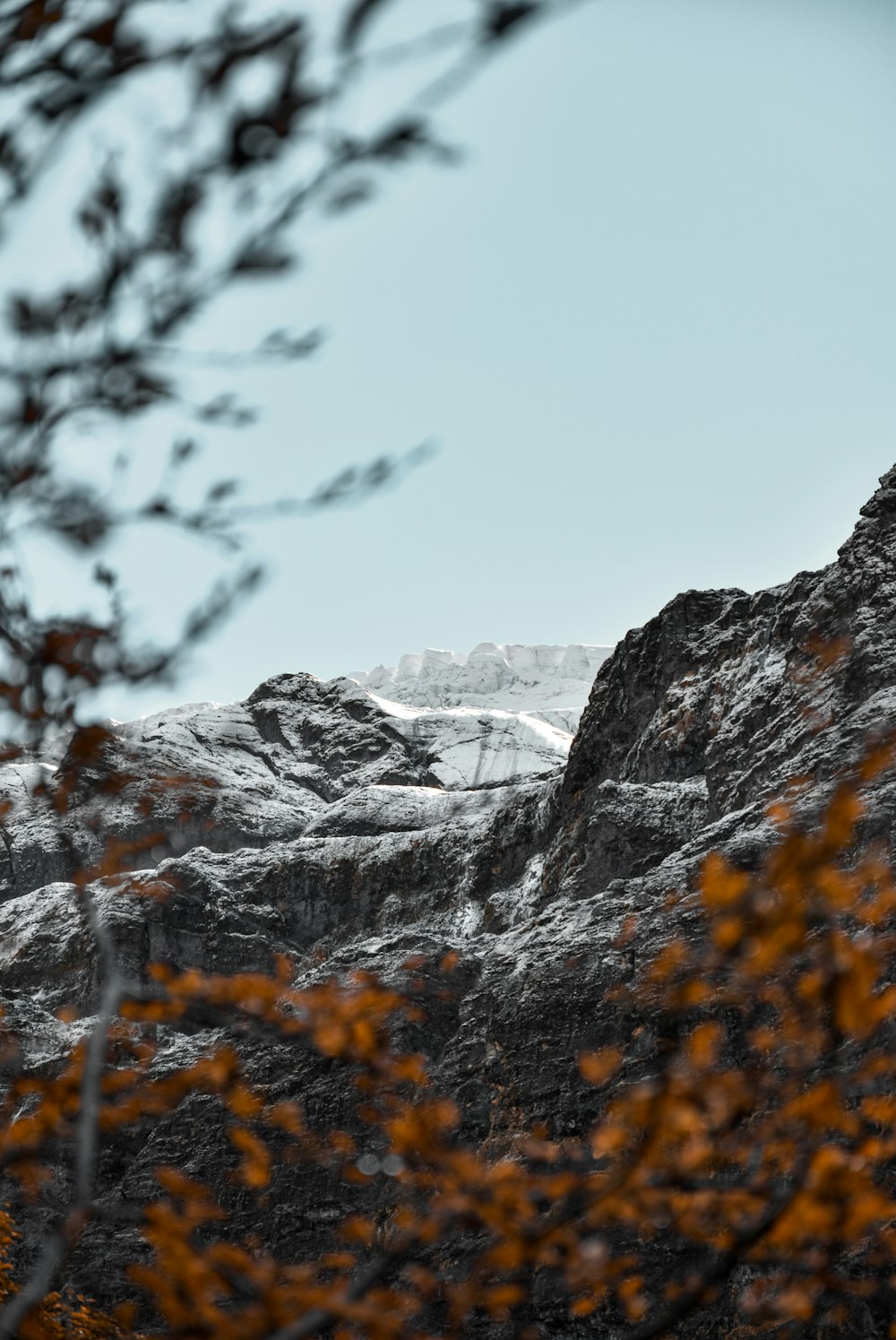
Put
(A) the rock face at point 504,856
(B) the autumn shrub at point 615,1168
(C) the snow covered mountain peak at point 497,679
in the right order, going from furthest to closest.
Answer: (C) the snow covered mountain peak at point 497,679 → (A) the rock face at point 504,856 → (B) the autumn shrub at point 615,1168

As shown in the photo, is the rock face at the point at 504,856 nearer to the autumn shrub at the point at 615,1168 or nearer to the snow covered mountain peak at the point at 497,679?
the autumn shrub at the point at 615,1168

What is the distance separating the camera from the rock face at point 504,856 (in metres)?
19.1

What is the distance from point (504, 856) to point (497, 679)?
115 m

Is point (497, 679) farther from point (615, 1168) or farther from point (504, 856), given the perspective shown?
point (615, 1168)

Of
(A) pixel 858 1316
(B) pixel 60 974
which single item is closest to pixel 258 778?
(B) pixel 60 974

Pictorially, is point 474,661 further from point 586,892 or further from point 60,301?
point 60,301

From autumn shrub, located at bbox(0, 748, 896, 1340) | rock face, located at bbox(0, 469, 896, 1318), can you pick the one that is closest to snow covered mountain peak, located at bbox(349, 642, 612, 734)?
rock face, located at bbox(0, 469, 896, 1318)

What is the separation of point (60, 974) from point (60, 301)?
3832cm

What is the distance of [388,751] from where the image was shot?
82062mm

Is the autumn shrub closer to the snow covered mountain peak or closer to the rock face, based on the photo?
the rock face

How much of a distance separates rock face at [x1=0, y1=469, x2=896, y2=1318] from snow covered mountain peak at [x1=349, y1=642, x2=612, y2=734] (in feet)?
248

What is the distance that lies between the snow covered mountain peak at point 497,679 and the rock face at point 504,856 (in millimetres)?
75440

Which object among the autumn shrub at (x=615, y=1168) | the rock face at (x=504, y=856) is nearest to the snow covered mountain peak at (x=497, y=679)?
the rock face at (x=504, y=856)

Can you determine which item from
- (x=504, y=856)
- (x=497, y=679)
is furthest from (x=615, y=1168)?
(x=497, y=679)
